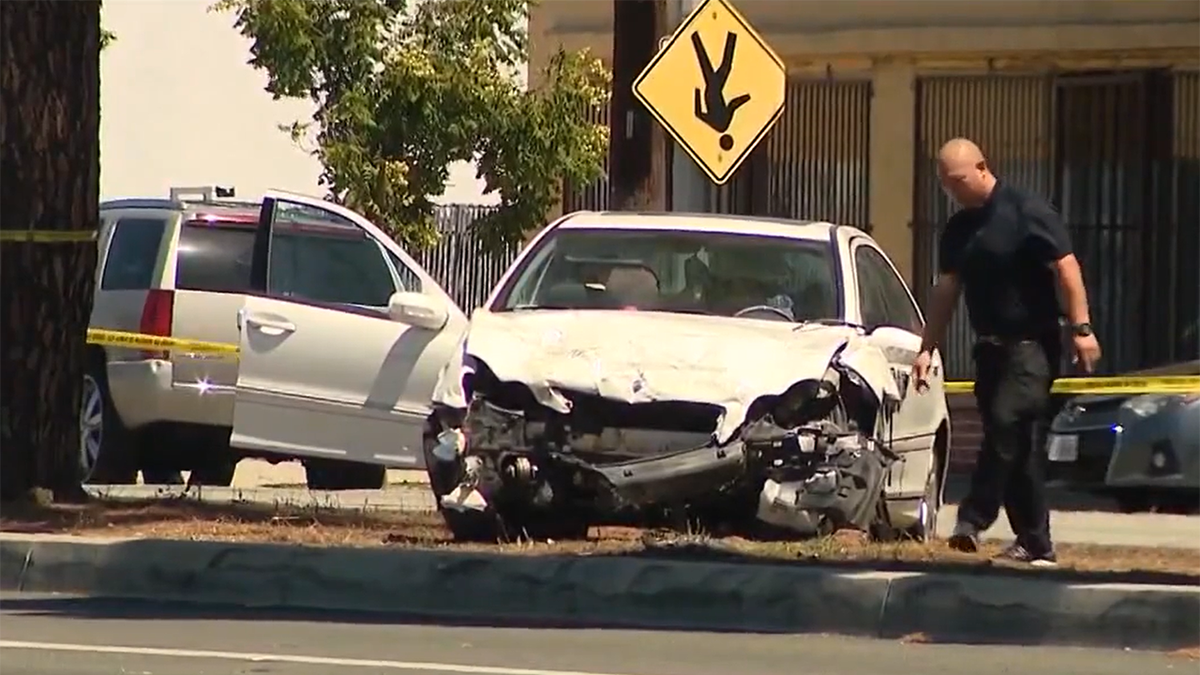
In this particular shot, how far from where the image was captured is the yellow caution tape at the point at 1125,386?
48.1 feet

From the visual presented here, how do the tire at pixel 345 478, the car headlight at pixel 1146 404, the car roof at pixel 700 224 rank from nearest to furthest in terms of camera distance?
1. the car roof at pixel 700 224
2. the car headlight at pixel 1146 404
3. the tire at pixel 345 478

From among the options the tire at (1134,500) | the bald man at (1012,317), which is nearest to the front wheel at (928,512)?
the bald man at (1012,317)

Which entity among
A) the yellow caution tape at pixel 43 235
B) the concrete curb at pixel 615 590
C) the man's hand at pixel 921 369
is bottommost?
the concrete curb at pixel 615 590

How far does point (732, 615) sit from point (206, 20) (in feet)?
62.4

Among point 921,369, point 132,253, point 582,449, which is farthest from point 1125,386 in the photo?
point 132,253

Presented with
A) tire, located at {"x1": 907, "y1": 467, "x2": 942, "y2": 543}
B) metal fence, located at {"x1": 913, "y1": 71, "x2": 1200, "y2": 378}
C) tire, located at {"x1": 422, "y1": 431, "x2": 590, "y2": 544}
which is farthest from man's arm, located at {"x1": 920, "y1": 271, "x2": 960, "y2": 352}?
metal fence, located at {"x1": 913, "y1": 71, "x2": 1200, "y2": 378}

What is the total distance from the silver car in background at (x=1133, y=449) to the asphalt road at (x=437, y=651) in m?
6.14

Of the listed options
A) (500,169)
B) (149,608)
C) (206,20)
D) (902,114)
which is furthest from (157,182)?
(149,608)

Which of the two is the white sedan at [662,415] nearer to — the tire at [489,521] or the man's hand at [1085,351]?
the tire at [489,521]

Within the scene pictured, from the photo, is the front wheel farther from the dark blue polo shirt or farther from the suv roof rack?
the suv roof rack

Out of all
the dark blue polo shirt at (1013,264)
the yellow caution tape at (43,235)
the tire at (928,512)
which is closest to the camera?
the dark blue polo shirt at (1013,264)

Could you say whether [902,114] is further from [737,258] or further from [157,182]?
[157,182]

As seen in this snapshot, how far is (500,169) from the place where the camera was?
1955 centimetres

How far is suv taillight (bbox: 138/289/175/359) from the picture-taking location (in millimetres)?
14234
